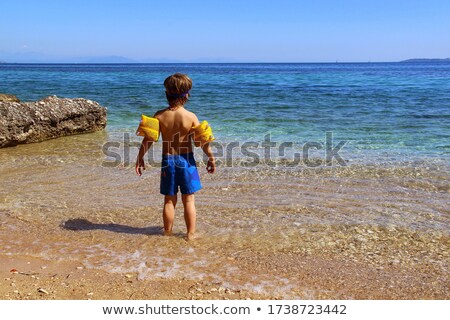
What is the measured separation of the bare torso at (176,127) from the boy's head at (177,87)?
10 cm

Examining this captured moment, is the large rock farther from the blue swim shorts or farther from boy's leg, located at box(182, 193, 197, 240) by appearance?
boy's leg, located at box(182, 193, 197, 240)

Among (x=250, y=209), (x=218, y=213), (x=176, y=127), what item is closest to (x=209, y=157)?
(x=176, y=127)

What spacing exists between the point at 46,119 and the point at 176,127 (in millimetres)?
6113

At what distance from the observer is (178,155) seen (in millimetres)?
4559

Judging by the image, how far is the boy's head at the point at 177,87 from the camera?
432cm

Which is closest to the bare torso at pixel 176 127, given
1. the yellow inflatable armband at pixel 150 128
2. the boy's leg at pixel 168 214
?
the yellow inflatable armband at pixel 150 128

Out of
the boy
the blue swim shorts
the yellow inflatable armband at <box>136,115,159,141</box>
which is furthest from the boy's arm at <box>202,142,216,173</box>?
the yellow inflatable armband at <box>136,115,159,141</box>

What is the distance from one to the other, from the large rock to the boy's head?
552 centimetres

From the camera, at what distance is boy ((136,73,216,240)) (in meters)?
4.47

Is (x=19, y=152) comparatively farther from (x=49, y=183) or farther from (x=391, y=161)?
(x=391, y=161)

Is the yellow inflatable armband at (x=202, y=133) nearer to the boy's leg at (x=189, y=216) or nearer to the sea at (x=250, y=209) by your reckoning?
the boy's leg at (x=189, y=216)

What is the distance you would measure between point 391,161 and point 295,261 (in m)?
4.44

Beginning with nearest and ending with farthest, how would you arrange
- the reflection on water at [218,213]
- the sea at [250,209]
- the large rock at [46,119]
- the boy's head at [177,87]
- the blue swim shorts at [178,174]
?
the sea at [250,209]
the reflection on water at [218,213]
the boy's head at [177,87]
the blue swim shorts at [178,174]
the large rock at [46,119]

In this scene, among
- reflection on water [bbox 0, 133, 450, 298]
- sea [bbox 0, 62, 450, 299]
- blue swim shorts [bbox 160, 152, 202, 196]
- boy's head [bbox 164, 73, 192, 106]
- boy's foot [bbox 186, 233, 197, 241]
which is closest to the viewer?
sea [bbox 0, 62, 450, 299]
